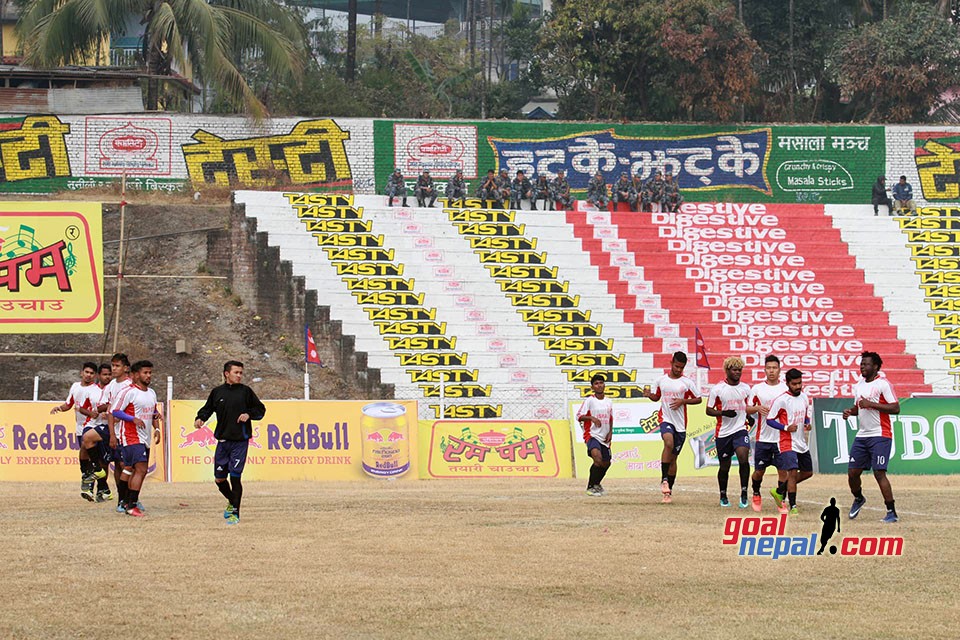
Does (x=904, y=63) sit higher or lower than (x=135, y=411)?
higher

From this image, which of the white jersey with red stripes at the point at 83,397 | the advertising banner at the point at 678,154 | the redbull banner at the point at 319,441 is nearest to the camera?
the white jersey with red stripes at the point at 83,397

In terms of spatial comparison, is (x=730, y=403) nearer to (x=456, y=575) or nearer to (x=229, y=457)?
(x=229, y=457)

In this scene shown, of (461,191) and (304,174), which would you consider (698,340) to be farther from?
(304,174)

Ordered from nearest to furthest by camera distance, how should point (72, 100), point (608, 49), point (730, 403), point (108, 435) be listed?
point (730, 403), point (108, 435), point (72, 100), point (608, 49)

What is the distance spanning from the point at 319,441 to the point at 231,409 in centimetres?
1070

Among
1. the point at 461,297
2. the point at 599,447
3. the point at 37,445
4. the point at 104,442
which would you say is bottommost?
the point at 37,445

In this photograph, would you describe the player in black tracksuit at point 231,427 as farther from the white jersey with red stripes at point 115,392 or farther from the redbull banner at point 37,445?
the redbull banner at point 37,445

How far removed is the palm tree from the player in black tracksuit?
29.0 metres

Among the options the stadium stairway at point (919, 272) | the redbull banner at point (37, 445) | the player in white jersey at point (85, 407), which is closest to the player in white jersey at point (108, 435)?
the player in white jersey at point (85, 407)

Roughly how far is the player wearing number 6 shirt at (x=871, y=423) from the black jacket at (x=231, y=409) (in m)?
6.77

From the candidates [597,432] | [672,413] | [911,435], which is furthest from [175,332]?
[672,413]

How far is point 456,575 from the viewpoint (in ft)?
38.7

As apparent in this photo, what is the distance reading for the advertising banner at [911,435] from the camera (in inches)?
1045

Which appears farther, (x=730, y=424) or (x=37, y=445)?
(x=37, y=445)
